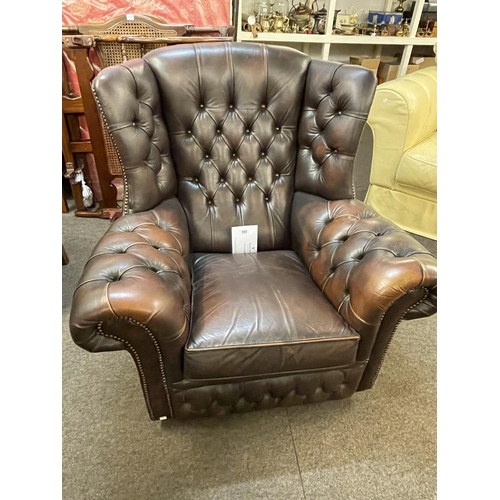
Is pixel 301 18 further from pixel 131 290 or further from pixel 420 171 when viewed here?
pixel 131 290

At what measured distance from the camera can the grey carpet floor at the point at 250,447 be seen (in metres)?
1.11

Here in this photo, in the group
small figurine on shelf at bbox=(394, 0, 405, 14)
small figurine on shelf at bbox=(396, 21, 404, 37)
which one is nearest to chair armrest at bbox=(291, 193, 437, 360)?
small figurine on shelf at bbox=(396, 21, 404, 37)

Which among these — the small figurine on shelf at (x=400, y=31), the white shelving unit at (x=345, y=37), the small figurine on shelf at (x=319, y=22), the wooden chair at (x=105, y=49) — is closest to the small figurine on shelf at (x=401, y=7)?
the white shelving unit at (x=345, y=37)

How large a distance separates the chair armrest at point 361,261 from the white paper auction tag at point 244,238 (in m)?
0.17

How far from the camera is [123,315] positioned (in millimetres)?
867

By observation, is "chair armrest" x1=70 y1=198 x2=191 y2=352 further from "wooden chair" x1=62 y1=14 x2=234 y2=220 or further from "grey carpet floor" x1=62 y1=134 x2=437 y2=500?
"wooden chair" x1=62 y1=14 x2=234 y2=220

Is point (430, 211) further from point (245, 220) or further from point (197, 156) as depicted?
point (197, 156)

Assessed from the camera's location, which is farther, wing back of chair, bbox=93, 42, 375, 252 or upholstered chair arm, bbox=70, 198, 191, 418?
wing back of chair, bbox=93, 42, 375, 252

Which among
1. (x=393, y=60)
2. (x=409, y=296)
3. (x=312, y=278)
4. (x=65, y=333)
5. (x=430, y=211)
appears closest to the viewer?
(x=409, y=296)

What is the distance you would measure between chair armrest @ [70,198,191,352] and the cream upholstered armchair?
1.55 metres

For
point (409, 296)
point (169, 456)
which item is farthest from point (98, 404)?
point (409, 296)

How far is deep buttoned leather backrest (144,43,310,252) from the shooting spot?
1297 millimetres

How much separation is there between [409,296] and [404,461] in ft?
1.92
